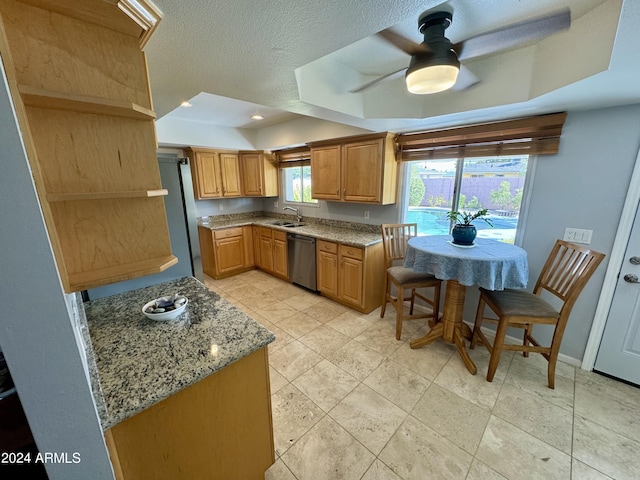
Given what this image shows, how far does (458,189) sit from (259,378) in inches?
103

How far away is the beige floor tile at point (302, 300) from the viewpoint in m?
3.27

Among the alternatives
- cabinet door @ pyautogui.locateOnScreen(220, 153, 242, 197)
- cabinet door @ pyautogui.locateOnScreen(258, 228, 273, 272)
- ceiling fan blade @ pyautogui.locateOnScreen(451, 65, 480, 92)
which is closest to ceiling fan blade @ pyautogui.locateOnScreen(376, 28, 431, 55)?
ceiling fan blade @ pyautogui.locateOnScreen(451, 65, 480, 92)

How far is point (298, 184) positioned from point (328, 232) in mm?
1339

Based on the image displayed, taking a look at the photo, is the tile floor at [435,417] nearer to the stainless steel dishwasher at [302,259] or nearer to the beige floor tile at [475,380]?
the beige floor tile at [475,380]

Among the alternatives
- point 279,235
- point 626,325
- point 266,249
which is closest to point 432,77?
point 626,325

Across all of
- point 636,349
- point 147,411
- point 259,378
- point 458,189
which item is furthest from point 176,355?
point 636,349

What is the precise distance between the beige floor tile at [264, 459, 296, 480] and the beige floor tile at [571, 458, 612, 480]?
5.07 ft

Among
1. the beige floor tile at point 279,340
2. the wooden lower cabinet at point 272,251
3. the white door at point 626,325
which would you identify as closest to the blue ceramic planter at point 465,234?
the white door at point 626,325

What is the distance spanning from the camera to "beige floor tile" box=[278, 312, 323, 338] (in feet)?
8.81

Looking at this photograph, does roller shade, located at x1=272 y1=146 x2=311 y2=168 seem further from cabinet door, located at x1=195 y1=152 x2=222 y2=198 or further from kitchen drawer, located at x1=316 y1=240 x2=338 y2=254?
kitchen drawer, located at x1=316 y1=240 x2=338 y2=254

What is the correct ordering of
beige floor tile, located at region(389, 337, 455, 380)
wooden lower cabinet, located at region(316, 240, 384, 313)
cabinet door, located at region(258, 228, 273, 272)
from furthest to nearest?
cabinet door, located at region(258, 228, 273, 272), wooden lower cabinet, located at region(316, 240, 384, 313), beige floor tile, located at region(389, 337, 455, 380)

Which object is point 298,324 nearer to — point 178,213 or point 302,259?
point 302,259

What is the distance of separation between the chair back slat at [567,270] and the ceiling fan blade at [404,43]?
173cm

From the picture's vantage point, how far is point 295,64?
130 cm
